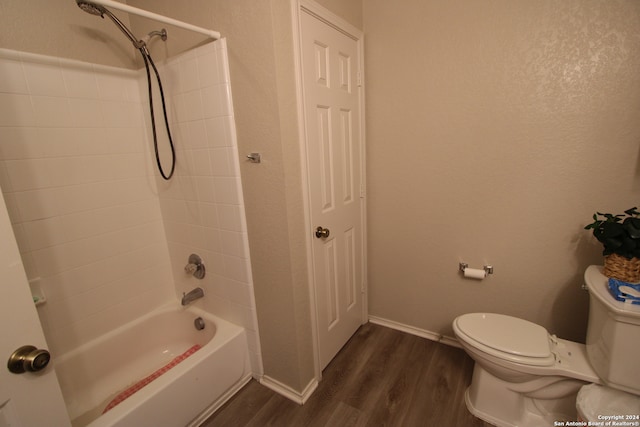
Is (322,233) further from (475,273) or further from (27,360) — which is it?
(27,360)

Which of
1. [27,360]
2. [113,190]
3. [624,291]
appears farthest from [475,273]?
[113,190]

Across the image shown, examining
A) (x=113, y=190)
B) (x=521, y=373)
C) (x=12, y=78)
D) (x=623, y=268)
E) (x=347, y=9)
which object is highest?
(x=347, y=9)

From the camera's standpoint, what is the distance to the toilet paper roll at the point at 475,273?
167cm

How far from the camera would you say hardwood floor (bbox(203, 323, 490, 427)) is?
1.44m

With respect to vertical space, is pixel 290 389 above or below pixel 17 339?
below

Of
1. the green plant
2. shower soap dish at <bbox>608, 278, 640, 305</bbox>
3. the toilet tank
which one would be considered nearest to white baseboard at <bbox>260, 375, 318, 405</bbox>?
the toilet tank

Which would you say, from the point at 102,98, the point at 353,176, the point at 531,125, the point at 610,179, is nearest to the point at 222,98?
the point at 102,98

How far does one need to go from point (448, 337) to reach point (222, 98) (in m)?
2.01

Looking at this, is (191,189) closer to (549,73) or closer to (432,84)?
(432,84)

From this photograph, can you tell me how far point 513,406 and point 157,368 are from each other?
6.44ft

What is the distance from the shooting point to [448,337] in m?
1.91

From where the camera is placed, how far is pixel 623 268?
3.83 ft

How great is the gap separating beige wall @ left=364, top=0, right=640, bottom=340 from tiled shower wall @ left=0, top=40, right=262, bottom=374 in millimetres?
1001

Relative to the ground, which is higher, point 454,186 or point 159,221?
point 454,186
